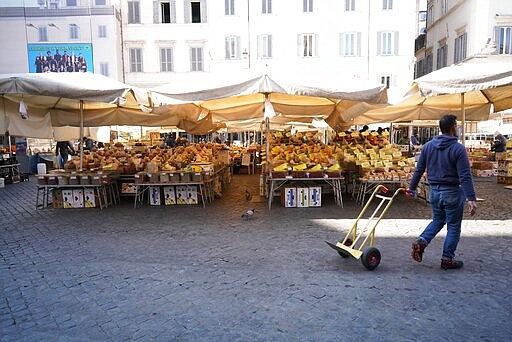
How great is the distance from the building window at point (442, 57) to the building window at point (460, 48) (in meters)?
1.94

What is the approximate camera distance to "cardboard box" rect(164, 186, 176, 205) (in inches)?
338

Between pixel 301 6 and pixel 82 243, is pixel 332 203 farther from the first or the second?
pixel 301 6

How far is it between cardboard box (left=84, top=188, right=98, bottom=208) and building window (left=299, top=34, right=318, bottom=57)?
986 inches

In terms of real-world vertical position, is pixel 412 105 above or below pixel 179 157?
above

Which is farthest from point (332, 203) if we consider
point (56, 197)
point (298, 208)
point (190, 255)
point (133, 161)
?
point (56, 197)

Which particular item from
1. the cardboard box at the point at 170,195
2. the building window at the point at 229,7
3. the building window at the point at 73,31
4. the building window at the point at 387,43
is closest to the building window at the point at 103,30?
the building window at the point at 73,31

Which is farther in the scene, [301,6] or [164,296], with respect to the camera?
[301,6]

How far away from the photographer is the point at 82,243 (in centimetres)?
563

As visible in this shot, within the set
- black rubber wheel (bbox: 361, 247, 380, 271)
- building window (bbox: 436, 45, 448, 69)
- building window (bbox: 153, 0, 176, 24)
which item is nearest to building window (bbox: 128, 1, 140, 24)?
building window (bbox: 153, 0, 176, 24)

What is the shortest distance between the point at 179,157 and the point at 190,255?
463 cm

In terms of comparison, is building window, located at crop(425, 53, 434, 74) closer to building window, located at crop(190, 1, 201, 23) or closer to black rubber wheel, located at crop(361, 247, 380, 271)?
building window, located at crop(190, 1, 201, 23)

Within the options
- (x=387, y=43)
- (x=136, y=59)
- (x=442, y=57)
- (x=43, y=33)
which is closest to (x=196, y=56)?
(x=136, y=59)

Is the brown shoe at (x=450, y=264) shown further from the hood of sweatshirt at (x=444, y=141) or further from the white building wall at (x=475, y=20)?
the white building wall at (x=475, y=20)

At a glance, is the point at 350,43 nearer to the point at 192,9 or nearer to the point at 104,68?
the point at 192,9
